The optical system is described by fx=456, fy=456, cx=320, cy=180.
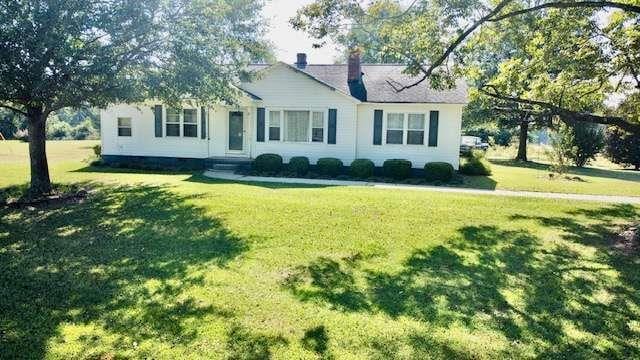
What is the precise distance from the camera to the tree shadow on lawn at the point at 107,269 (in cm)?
516

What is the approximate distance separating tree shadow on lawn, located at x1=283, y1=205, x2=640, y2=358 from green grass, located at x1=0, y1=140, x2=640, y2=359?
0.03 meters

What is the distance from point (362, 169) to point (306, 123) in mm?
3644

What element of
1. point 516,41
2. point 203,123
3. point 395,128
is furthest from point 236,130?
point 516,41

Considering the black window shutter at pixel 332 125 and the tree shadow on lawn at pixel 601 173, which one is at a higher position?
the black window shutter at pixel 332 125

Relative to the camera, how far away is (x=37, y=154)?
13.1 meters

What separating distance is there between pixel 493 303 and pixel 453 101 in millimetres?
14386

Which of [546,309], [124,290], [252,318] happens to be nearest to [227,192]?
[124,290]

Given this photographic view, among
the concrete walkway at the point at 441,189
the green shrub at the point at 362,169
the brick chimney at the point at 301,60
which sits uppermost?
the brick chimney at the point at 301,60

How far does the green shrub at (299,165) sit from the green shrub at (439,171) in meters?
5.04

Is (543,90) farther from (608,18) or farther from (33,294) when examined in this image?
(33,294)

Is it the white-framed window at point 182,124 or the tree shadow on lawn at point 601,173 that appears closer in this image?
the white-framed window at point 182,124

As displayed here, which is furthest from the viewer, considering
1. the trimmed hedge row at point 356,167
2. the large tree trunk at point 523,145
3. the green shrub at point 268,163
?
the large tree trunk at point 523,145

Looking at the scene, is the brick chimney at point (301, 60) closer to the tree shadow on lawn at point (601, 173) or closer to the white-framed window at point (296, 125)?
the white-framed window at point (296, 125)

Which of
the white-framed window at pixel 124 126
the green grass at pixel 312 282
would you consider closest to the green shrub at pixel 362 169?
the green grass at pixel 312 282
